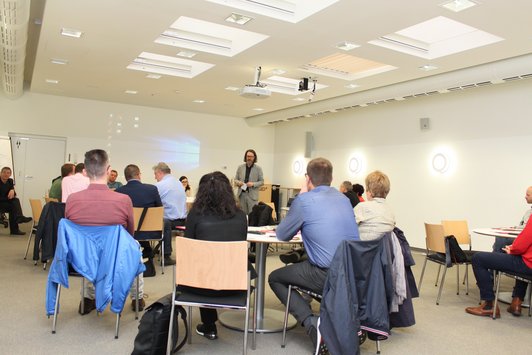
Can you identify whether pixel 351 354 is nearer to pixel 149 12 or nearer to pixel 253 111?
pixel 149 12

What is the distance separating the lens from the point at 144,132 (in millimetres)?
11930

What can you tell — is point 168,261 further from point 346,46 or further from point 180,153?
point 180,153

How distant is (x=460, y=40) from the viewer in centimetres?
616

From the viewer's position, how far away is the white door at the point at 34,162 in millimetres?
10812

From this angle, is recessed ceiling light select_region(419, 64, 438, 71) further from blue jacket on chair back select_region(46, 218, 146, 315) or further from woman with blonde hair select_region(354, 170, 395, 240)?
blue jacket on chair back select_region(46, 218, 146, 315)

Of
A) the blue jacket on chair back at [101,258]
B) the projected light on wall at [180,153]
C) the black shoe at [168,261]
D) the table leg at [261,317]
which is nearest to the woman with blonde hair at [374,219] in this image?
the table leg at [261,317]

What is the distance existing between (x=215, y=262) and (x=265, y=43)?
413 centimetres

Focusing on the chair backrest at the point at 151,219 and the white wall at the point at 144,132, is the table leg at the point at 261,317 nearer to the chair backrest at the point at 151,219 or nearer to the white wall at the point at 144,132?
the chair backrest at the point at 151,219

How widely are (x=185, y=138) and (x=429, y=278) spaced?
8069 mm

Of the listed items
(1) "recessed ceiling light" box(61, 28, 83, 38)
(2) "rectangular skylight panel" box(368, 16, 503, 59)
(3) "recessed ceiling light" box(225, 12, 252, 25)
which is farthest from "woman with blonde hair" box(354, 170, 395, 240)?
(1) "recessed ceiling light" box(61, 28, 83, 38)

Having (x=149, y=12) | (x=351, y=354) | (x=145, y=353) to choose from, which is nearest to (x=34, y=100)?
(x=149, y=12)

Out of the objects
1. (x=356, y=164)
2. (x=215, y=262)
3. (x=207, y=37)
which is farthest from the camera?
(x=356, y=164)

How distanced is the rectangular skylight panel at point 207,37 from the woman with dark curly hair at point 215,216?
3.70m

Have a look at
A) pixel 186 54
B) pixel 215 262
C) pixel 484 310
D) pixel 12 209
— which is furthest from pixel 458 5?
pixel 12 209
